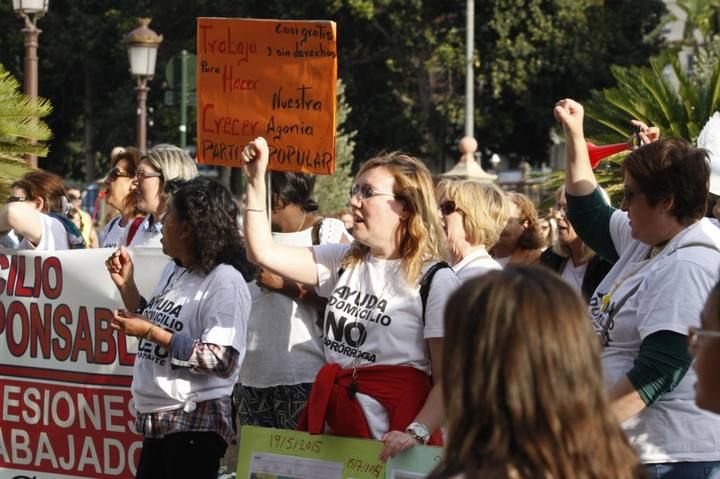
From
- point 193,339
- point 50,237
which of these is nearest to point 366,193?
point 193,339

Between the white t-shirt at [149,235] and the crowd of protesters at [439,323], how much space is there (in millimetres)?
183

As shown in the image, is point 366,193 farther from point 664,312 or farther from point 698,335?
point 698,335

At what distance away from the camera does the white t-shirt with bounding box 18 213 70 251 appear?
673 cm

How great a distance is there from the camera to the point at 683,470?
3.79 m

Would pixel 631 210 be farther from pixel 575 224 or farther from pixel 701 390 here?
pixel 701 390

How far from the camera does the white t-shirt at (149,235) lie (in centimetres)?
652

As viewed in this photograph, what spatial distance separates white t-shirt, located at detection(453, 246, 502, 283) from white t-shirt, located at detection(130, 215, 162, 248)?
202 centimetres

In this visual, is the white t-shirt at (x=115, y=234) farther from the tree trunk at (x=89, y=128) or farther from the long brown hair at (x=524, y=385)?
the tree trunk at (x=89, y=128)

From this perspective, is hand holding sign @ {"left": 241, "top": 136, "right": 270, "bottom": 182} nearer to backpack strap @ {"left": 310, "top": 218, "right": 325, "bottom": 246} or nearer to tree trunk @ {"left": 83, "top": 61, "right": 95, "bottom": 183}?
backpack strap @ {"left": 310, "top": 218, "right": 325, "bottom": 246}

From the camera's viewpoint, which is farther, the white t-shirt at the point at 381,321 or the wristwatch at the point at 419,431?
the white t-shirt at the point at 381,321

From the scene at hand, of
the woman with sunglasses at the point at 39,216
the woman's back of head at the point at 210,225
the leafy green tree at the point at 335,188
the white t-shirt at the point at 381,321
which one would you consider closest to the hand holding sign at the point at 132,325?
the woman's back of head at the point at 210,225

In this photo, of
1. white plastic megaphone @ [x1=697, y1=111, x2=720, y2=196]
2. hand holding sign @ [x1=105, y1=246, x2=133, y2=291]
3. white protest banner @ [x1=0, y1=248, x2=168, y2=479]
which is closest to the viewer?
white plastic megaphone @ [x1=697, y1=111, x2=720, y2=196]

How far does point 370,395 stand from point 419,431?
0.24m

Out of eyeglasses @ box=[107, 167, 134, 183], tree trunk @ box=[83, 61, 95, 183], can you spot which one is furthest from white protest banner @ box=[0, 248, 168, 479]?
tree trunk @ box=[83, 61, 95, 183]
